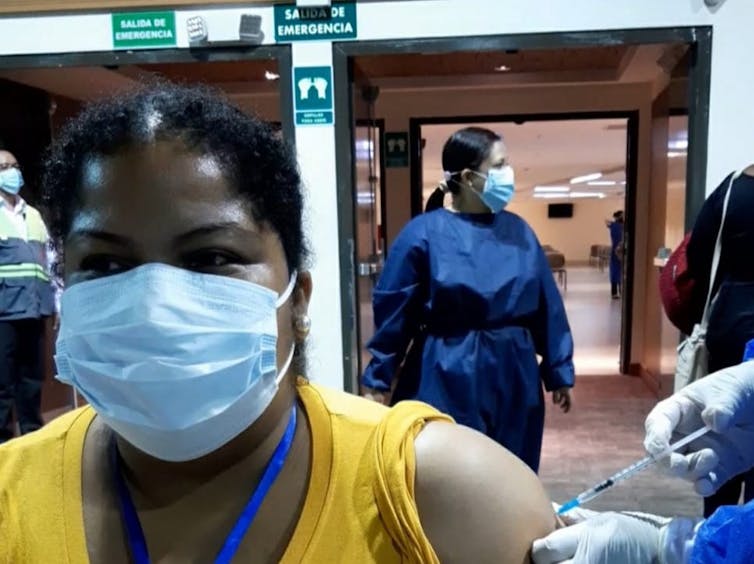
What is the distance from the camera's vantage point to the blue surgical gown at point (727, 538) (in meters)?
0.68

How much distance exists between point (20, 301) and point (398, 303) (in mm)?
1813

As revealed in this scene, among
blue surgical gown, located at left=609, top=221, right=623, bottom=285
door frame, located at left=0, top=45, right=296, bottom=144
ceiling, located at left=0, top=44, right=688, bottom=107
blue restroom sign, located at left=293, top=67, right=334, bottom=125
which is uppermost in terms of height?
ceiling, located at left=0, top=44, right=688, bottom=107

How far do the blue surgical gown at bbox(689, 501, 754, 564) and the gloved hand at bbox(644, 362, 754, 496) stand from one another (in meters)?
0.33

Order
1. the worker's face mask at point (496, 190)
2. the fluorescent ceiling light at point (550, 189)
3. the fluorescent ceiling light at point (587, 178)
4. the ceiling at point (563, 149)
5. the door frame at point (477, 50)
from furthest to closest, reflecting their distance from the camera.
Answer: the fluorescent ceiling light at point (550, 189)
the fluorescent ceiling light at point (587, 178)
the ceiling at point (563, 149)
the door frame at point (477, 50)
the worker's face mask at point (496, 190)

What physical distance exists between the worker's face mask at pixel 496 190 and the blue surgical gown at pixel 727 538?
1.39 m

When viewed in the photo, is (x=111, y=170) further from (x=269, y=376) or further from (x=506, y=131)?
(x=506, y=131)

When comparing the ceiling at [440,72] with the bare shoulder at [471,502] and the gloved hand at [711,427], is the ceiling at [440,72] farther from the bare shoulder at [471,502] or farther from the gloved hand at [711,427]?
the bare shoulder at [471,502]

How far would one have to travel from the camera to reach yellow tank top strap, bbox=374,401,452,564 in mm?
653

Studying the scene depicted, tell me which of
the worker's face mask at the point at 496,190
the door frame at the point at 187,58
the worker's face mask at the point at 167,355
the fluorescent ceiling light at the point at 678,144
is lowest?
the worker's face mask at the point at 167,355

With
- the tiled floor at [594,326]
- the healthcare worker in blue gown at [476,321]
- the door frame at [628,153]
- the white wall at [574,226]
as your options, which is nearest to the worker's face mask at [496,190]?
the healthcare worker in blue gown at [476,321]

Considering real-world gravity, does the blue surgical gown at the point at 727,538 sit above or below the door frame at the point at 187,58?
below

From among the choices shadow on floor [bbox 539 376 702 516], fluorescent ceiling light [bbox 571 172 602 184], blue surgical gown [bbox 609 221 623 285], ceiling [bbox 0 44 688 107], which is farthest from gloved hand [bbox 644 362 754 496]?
fluorescent ceiling light [bbox 571 172 602 184]

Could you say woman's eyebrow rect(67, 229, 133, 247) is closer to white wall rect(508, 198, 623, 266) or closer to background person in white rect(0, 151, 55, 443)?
background person in white rect(0, 151, 55, 443)

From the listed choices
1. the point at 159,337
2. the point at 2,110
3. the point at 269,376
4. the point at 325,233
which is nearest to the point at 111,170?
the point at 159,337
